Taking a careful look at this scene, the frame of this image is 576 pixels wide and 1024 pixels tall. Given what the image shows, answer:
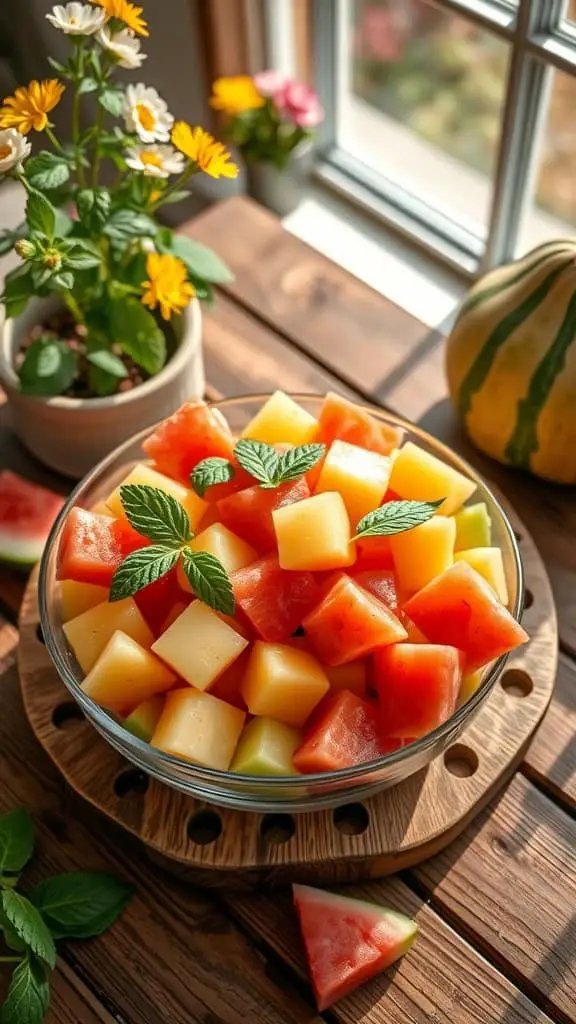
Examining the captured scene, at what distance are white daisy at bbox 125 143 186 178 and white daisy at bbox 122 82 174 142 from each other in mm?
17

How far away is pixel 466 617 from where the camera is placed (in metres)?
1.12

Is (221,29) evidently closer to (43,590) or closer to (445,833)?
(43,590)

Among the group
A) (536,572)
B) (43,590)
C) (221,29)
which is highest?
(221,29)

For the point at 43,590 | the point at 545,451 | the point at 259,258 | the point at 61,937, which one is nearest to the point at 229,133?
the point at 259,258

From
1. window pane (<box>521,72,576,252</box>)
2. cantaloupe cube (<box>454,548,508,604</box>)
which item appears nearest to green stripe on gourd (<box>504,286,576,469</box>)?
cantaloupe cube (<box>454,548,508,604</box>)

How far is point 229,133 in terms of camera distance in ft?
6.82

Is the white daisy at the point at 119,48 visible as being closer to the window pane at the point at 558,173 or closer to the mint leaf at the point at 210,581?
the mint leaf at the point at 210,581

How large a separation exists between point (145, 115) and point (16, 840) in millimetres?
798

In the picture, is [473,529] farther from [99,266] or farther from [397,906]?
[99,266]

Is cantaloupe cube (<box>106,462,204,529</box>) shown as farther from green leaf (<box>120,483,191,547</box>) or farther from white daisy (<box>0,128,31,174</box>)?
white daisy (<box>0,128,31,174</box>)

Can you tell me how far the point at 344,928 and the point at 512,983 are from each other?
0.17m

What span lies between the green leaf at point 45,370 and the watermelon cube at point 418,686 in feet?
1.81

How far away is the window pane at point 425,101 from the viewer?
203 cm

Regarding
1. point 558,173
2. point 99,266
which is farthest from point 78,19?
point 558,173
